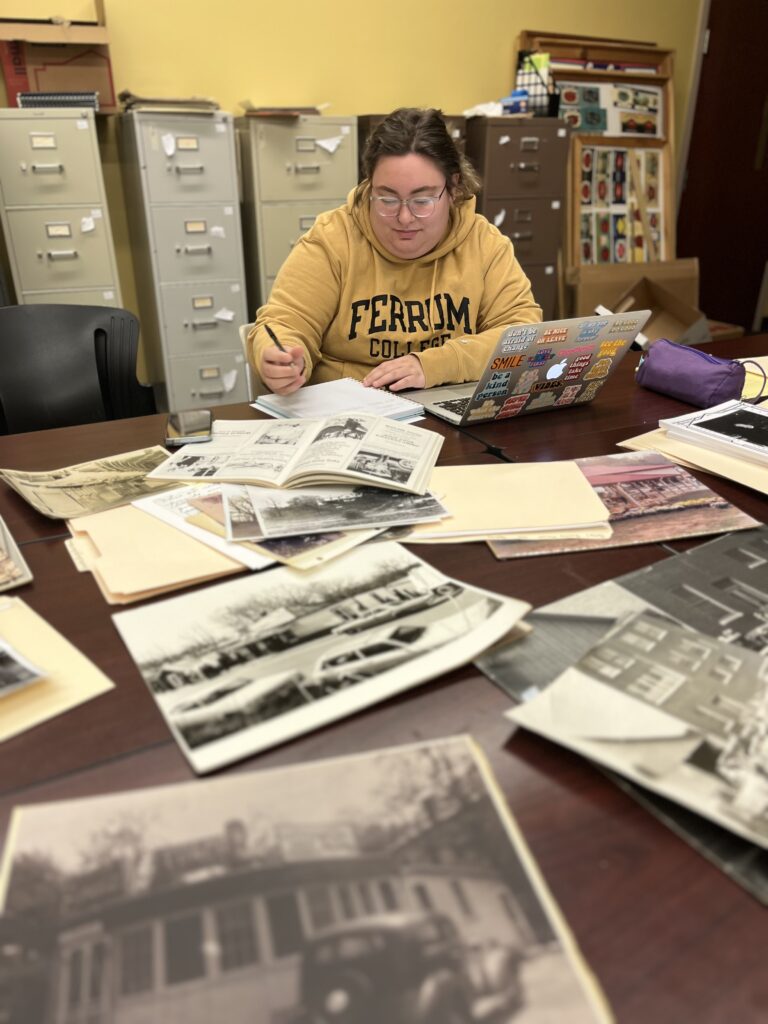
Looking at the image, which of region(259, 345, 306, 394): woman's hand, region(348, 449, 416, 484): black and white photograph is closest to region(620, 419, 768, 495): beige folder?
region(348, 449, 416, 484): black and white photograph

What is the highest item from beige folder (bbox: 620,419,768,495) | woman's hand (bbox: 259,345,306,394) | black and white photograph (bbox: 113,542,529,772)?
woman's hand (bbox: 259,345,306,394)

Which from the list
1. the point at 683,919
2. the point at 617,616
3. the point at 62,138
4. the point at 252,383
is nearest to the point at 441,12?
the point at 62,138

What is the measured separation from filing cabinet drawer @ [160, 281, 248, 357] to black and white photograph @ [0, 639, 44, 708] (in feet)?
9.02

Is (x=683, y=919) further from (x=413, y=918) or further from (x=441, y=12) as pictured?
(x=441, y=12)

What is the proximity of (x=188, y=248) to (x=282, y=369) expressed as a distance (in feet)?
6.69

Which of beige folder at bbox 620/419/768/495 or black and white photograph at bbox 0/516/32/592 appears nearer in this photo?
black and white photograph at bbox 0/516/32/592

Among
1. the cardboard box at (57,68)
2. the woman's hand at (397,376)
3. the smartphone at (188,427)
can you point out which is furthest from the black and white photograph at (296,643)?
the cardboard box at (57,68)

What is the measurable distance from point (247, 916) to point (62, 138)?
313 cm

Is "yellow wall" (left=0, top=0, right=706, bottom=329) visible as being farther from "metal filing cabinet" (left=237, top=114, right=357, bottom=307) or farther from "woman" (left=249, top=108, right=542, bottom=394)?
"woman" (left=249, top=108, right=542, bottom=394)

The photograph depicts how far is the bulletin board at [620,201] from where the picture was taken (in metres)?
4.07

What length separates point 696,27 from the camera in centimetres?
Result: 434

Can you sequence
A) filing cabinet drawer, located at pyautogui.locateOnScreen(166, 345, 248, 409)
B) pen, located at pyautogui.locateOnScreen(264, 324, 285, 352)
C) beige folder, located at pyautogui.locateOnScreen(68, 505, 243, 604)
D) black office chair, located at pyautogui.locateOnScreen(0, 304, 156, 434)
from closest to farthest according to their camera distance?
beige folder, located at pyautogui.locateOnScreen(68, 505, 243, 604)
pen, located at pyautogui.locateOnScreen(264, 324, 285, 352)
black office chair, located at pyautogui.locateOnScreen(0, 304, 156, 434)
filing cabinet drawer, located at pyautogui.locateOnScreen(166, 345, 248, 409)

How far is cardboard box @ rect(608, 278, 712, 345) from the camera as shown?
10.9ft

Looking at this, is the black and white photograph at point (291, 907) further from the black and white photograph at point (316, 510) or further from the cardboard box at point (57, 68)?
the cardboard box at point (57, 68)
